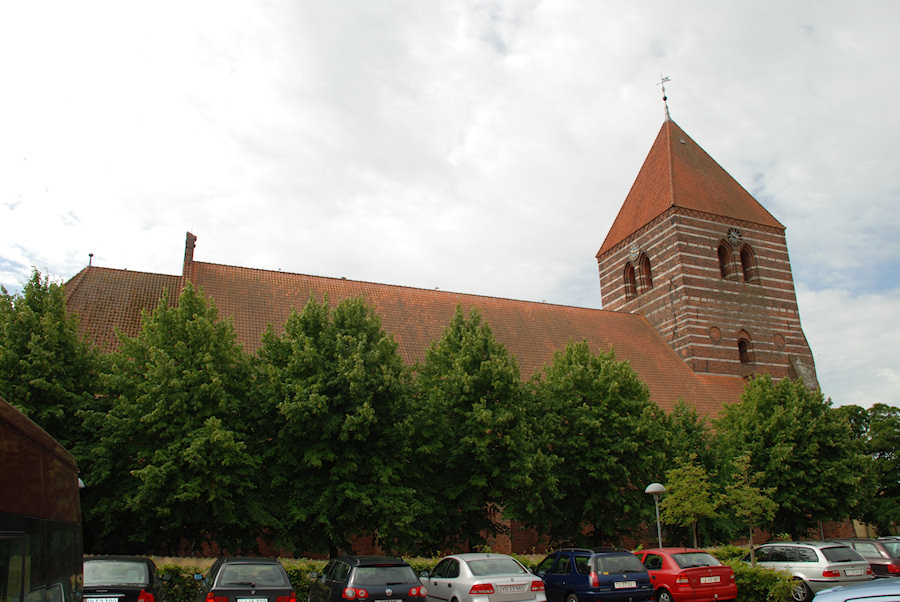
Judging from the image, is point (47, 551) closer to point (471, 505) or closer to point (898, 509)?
point (471, 505)

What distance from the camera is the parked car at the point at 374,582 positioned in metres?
10.8

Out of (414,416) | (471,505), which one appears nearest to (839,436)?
(471,505)

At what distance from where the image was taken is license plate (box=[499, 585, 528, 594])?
455 inches

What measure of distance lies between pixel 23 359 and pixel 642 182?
35.7 meters

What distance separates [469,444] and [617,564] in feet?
22.9

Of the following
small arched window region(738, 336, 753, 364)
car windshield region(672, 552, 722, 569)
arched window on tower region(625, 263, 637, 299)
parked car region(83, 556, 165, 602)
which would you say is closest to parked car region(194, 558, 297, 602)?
parked car region(83, 556, 165, 602)

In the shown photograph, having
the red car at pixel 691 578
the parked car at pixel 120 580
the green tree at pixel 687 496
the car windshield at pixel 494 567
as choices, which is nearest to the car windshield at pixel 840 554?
the red car at pixel 691 578

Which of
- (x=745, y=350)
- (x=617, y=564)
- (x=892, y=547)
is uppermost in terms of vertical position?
→ (x=745, y=350)

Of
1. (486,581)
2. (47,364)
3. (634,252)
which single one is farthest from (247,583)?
(634,252)

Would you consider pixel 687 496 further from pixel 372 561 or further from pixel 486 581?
pixel 372 561

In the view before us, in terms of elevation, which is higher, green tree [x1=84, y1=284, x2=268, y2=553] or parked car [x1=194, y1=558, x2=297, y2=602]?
green tree [x1=84, y1=284, x2=268, y2=553]

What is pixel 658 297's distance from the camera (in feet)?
128

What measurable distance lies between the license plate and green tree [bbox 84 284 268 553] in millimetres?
8082

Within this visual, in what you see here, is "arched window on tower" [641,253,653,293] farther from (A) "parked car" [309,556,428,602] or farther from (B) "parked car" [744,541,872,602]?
(A) "parked car" [309,556,428,602]
